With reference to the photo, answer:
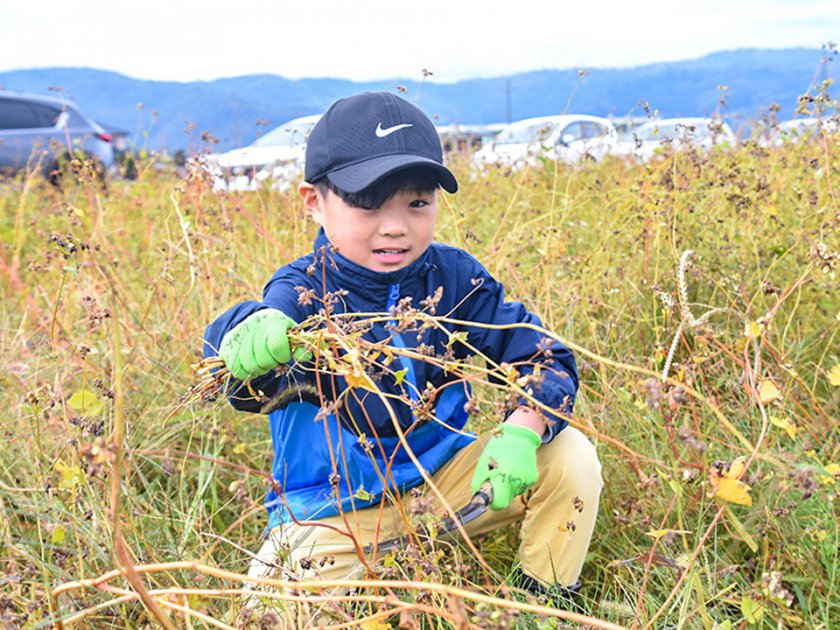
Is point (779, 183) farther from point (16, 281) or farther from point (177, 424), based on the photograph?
point (16, 281)

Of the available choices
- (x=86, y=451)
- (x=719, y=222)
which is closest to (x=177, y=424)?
(x=86, y=451)

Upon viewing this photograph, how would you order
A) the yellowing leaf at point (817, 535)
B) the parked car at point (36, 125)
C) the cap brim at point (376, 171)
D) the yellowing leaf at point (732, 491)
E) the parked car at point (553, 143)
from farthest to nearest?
1. the parked car at point (36, 125)
2. the parked car at point (553, 143)
3. the cap brim at point (376, 171)
4. the yellowing leaf at point (817, 535)
5. the yellowing leaf at point (732, 491)

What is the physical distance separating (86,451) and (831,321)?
86.1 inches

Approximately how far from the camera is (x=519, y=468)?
1552mm

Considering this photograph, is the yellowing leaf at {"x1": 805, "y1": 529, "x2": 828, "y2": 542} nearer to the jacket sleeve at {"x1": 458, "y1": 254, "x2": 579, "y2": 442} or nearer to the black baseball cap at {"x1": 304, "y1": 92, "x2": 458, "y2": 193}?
the jacket sleeve at {"x1": 458, "y1": 254, "x2": 579, "y2": 442}

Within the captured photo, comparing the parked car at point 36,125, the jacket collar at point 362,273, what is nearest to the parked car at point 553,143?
the jacket collar at point 362,273

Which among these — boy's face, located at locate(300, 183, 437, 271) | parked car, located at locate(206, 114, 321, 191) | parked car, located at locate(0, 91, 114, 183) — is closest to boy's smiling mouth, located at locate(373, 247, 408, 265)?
boy's face, located at locate(300, 183, 437, 271)

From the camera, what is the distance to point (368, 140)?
180 centimetres

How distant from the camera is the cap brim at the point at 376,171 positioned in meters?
1.70

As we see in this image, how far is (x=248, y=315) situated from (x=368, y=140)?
485mm

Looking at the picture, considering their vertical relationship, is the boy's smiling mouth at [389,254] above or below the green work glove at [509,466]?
above

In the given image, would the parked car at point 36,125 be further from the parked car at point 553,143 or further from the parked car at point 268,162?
the parked car at point 553,143

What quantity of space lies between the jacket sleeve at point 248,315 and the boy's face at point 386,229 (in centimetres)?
15

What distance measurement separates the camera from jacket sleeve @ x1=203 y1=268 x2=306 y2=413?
5.06 feet
